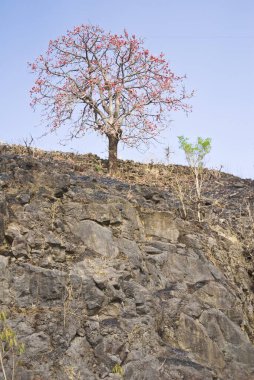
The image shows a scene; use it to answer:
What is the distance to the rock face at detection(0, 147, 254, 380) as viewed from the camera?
242 inches

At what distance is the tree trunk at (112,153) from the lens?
47.5 ft

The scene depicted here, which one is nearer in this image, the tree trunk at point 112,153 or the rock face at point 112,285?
the rock face at point 112,285

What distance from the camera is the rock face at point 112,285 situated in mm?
6141

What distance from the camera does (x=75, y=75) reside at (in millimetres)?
15359

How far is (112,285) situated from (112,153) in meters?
8.16

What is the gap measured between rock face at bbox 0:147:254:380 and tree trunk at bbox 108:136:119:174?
16.2ft

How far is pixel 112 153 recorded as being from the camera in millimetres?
14773

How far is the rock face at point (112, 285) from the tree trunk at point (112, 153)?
16.2ft

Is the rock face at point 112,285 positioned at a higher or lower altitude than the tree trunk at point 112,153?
lower

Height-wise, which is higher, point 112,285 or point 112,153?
point 112,153

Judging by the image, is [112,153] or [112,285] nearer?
[112,285]

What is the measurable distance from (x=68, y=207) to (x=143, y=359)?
9.79 ft

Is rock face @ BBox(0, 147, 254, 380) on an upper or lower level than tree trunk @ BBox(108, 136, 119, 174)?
lower

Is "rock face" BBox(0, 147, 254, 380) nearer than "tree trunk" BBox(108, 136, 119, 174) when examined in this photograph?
Yes
